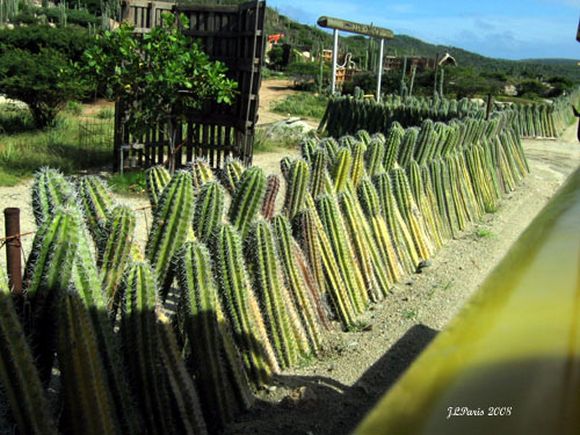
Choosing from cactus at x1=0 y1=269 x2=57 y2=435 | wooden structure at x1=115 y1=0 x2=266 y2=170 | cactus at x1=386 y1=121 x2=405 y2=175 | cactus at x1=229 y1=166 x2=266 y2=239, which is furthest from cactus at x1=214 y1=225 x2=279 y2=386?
wooden structure at x1=115 y1=0 x2=266 y2=170

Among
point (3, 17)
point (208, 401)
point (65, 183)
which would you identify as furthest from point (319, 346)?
point (3, 17)

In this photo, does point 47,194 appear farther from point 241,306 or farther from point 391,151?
point 391,151

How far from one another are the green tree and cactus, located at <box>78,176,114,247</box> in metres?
5.30

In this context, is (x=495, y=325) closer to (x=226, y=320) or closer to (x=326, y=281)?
(x=226, y=320)

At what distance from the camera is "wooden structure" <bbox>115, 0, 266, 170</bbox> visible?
32.6 feet

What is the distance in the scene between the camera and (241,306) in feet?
13.4

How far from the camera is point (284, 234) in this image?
469cm

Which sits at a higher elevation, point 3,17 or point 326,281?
point 3,17

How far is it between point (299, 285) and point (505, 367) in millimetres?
3976

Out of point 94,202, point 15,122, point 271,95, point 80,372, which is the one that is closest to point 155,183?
point 94,202

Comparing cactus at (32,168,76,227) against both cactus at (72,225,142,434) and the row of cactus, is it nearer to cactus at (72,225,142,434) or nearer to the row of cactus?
the row of cactus

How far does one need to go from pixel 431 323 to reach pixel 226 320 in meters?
2.35

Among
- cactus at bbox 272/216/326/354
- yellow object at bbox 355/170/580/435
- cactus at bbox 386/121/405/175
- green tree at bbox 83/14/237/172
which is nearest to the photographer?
yellow object at bbox 355/170/580/435

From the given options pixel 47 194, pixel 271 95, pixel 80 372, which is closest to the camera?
pixel 80 372
